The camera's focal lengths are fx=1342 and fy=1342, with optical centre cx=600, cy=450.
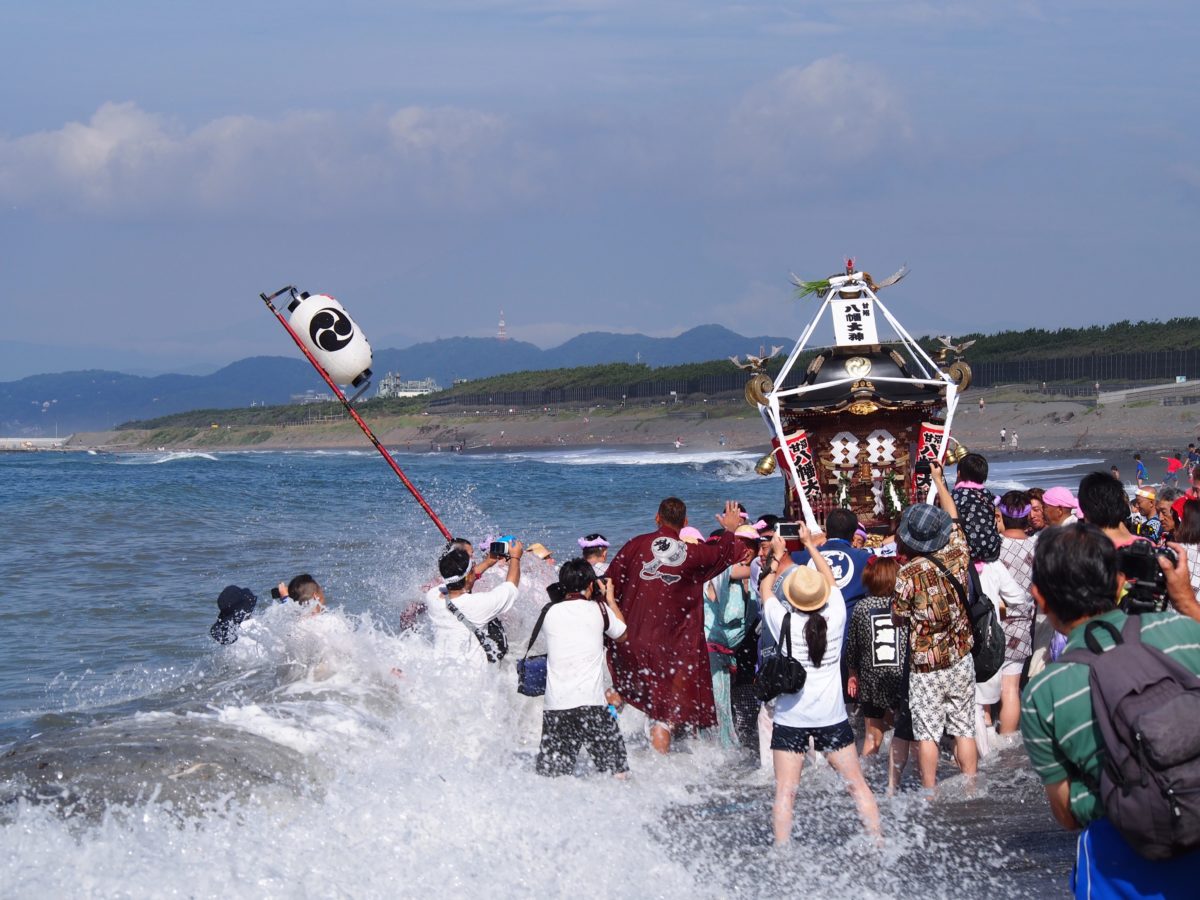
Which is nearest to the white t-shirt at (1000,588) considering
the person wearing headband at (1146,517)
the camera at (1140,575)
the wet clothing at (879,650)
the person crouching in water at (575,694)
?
the wet clothing at (879,650)

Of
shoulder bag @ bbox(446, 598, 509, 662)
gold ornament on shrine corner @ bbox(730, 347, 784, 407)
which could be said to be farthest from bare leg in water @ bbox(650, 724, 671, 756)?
gold ornament on shrine corner @ bbox(730, 347, 784, 407)

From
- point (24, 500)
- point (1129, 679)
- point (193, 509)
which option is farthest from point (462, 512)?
point (1129, 679)

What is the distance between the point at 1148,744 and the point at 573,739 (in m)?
4.24

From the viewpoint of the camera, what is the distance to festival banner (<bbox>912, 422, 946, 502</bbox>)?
11.1 meters

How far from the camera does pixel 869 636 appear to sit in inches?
286

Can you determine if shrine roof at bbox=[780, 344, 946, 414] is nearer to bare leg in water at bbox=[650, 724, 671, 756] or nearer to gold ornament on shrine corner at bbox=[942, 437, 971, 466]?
gold ornament on shrine corner at bbox=[942, 437, 971, 466]

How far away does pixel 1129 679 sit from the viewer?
10.9ft

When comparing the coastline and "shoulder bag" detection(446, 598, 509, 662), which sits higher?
"shoulder bag" detection(446, 598, 509, 662)

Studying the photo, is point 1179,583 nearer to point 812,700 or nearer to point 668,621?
point 812,700

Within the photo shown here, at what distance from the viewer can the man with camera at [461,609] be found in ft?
26.3

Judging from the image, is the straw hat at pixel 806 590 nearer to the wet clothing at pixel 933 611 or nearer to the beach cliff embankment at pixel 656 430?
the wet clothing at pixel 933 611

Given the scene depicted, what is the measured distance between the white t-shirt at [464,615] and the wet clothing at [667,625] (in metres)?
0.73

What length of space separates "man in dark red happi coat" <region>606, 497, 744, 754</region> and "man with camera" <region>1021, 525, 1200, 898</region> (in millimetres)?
4360

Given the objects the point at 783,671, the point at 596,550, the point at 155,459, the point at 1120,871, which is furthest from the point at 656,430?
the point at 1120,871
